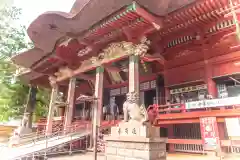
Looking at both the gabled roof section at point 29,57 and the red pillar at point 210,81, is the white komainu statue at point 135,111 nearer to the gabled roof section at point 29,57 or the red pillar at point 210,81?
the red pillar at point 210,81

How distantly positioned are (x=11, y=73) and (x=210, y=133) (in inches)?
741

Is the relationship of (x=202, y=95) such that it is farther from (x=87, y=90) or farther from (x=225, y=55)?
(x=87, y=90)

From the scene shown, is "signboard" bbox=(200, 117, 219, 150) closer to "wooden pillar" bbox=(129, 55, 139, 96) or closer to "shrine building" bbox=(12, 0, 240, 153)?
"shrine building" bbox=(12, 0, 240, 153)

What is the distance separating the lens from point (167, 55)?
432 inches

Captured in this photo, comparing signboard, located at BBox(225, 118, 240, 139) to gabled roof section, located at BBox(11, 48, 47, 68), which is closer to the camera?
signboard, located at BBox(225, 118, 240, 139)

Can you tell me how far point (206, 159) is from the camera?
21.2 feet

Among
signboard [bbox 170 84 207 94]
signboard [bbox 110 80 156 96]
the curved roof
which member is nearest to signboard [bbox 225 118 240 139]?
signboard [bbox 170 84 207 94]

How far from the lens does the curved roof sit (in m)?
7.46

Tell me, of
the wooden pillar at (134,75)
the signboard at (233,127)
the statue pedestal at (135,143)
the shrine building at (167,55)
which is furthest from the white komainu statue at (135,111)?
the signboard at (233,127)

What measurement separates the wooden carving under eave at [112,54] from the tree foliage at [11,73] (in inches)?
303

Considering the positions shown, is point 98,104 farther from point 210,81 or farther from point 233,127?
point 233,127

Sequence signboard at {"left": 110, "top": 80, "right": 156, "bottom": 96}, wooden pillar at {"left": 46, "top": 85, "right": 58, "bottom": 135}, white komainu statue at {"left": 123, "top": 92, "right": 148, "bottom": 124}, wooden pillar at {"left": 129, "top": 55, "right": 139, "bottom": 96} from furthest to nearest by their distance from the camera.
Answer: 1. wooden pillar at {"left": 46, "top": 85, "right": 58, "bottom": 135}
2. signboard at {"left": 110, "top": 80, "right": 156, "bottom": 96}
3. wooden pillar at {"left": 129, "top": 55, "right": 139, "bottom": 96}
4. white komainu statue at {"left": 123, "top": 92, "right": 148, "bottom": 124}

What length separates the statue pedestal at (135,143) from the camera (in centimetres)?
490

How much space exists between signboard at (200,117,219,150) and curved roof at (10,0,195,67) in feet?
16.8
